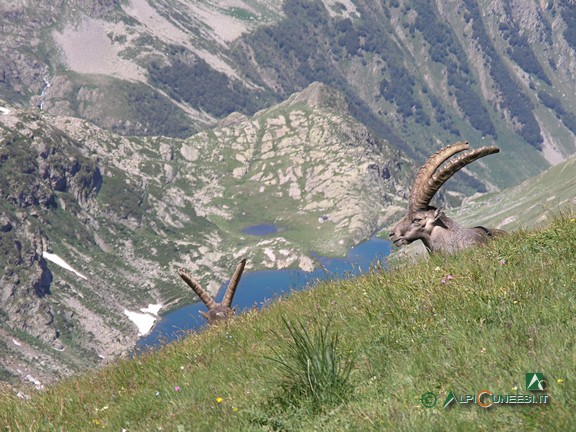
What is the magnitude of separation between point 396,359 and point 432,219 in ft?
28.7

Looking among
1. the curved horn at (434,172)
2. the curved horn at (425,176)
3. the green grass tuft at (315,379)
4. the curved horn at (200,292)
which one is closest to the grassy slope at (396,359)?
the green grass tuft at (315,379)

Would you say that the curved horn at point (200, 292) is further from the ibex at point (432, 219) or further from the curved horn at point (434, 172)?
the curved horn at point (434, 172)

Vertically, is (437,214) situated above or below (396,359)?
below

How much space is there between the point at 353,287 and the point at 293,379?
3.89 metres

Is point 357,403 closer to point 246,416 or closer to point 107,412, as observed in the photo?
point 246,416

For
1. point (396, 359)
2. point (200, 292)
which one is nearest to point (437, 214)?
point (200, 292)

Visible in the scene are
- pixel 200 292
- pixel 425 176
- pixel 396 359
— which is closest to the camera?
pixel 396 359

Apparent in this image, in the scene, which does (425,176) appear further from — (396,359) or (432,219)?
(396,359)

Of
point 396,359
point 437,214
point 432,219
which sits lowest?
point 432,219

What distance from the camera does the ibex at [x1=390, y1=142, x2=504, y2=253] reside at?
1531cm

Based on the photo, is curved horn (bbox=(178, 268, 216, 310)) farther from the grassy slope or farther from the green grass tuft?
the green grass tuft

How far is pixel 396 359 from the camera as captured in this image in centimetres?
746

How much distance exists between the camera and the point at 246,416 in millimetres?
7117

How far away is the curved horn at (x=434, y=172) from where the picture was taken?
1500 cm
